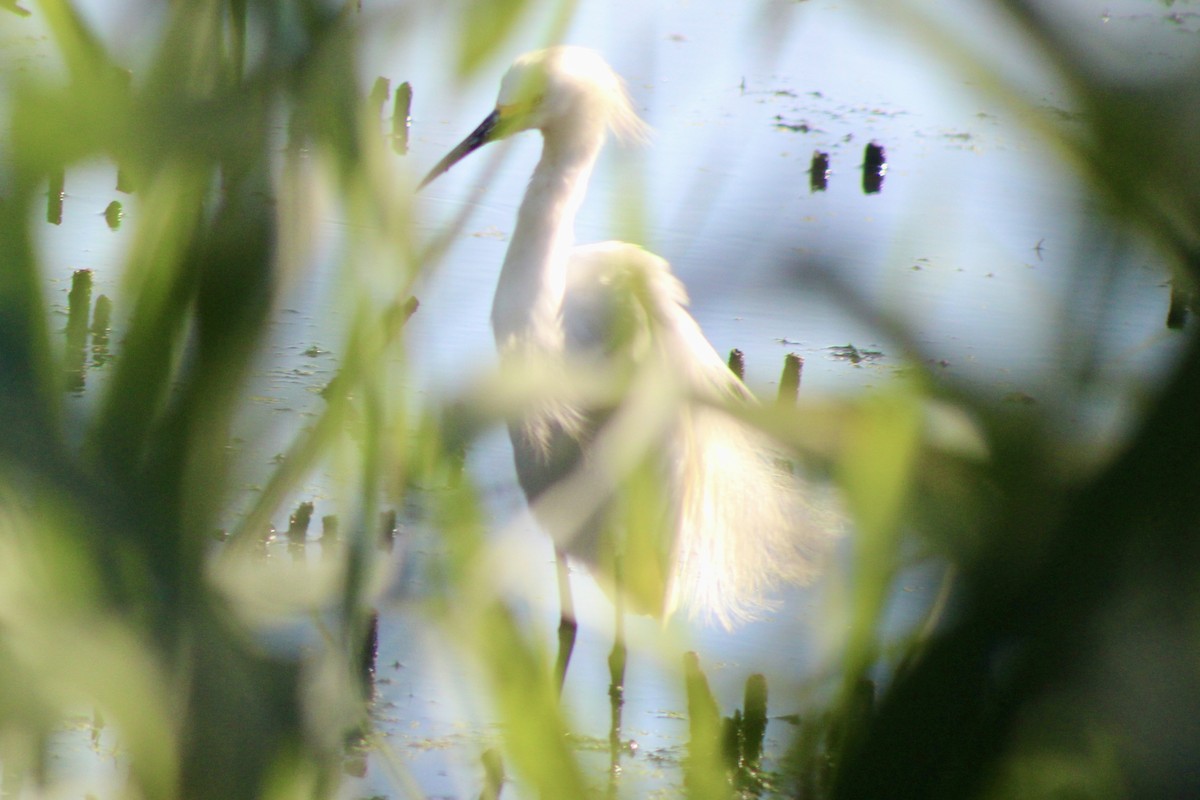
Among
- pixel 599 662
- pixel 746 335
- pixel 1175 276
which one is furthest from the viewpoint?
pixel 599 662

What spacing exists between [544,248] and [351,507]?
61.2 inches

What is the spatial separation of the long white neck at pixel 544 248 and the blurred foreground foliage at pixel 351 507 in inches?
56.0

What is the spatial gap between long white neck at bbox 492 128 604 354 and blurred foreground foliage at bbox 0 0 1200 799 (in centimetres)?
142

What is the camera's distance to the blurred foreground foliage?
0.70 feet

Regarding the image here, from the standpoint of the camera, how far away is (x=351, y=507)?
29 centimetres

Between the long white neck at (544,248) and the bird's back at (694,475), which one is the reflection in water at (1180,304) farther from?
→ the long white neck at (544,248)

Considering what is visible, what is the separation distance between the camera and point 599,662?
1289mm

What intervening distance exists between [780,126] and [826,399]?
2853mm

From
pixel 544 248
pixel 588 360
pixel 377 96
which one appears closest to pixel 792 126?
pixel 544 248

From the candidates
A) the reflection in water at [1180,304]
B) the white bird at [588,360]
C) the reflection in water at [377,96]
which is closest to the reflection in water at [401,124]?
the reflection in water at [377,96]

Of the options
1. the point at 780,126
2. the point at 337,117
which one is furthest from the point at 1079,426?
the point at 780,126

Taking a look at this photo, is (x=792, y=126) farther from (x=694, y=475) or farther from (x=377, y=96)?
(x=377, y=96)

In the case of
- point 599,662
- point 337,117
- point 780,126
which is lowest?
point 599,662

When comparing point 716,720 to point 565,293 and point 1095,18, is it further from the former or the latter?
point 565,293
